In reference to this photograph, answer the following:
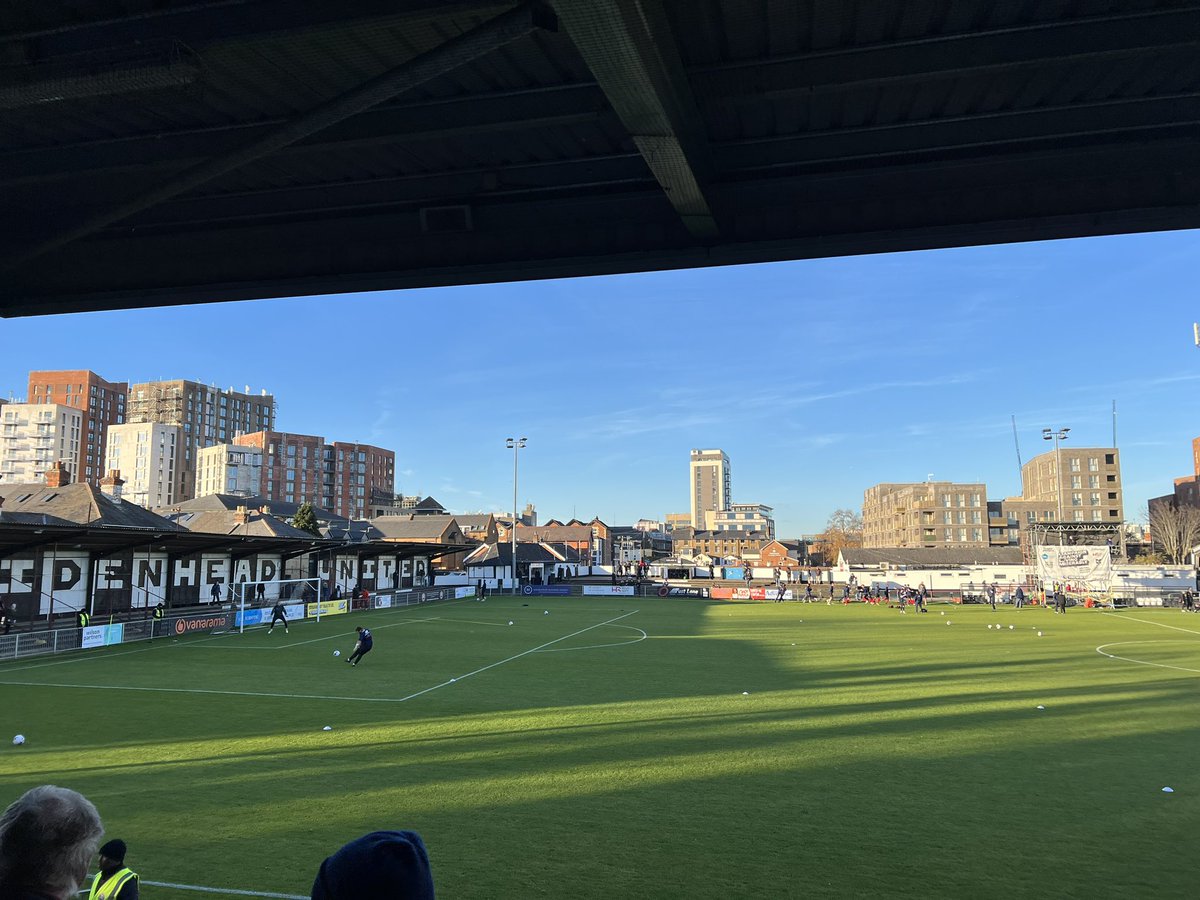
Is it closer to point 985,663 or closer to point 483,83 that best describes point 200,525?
point 985,663

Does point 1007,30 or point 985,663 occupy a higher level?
point 1007,30

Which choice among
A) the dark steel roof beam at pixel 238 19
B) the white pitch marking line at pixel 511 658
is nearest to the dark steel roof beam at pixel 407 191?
the dark steel roof beam at pixel 238 19

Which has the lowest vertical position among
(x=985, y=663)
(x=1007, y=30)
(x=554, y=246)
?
(x=985, y=663)

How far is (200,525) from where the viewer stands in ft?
202

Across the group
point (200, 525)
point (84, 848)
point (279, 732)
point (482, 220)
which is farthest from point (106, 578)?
point (84, 848)

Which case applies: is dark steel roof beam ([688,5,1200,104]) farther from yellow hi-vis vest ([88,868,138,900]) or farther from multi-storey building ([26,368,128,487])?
multi-storey building ([26,368,128,487])

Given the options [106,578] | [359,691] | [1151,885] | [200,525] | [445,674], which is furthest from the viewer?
[200,525]

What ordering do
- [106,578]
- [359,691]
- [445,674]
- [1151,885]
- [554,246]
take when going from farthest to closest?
1. [106,578]
2. [445,674]
3. [359,691]
4. [1151,885]
5. [554,246]

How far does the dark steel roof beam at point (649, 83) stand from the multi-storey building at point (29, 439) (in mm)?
165870

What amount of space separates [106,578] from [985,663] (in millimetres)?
39611

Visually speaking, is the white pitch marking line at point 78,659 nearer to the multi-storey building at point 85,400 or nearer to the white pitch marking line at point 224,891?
the white pitch marking line at point 224,891

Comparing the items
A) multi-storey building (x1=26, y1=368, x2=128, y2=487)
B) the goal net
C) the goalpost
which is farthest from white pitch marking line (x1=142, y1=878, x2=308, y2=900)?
multi-storey building (x1=26, y1=368, x2=128, y2=487)

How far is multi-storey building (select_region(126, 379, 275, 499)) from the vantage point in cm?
15875

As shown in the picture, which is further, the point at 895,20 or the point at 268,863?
the point at 268,863
